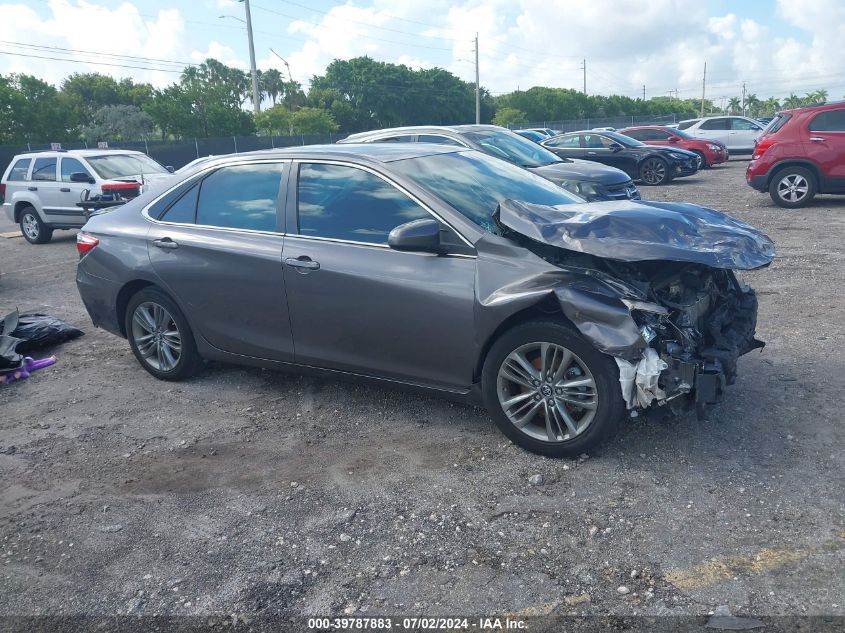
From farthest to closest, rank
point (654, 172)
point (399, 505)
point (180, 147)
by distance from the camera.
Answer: point (180, 147)
point (654, 172)
point (399, 505)

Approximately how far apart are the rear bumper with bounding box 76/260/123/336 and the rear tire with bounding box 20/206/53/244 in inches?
375

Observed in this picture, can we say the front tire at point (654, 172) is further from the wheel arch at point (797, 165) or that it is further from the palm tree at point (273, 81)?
the palm tree at point (273, 81)

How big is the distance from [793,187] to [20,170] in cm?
1454

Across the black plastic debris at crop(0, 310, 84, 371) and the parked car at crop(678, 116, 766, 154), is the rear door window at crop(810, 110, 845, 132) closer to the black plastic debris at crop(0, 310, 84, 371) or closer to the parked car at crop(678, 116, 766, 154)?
the black plastic debris at crop(0, 310, 84, 371)

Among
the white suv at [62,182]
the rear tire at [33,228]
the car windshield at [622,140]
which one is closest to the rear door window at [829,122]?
the car windshield at [622,140]

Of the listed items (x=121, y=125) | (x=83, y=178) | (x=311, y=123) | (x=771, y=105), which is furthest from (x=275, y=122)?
(x=771, y=105)

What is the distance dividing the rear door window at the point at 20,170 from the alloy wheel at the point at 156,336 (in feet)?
35.8

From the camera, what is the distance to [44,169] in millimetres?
14328

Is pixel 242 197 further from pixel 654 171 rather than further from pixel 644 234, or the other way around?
pixel 654 171

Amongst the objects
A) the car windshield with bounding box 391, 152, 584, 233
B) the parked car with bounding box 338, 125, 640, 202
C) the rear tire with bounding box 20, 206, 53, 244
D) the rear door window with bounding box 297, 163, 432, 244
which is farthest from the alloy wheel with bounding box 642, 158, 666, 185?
the rear door window with bounding box 297, 163, 432, 244

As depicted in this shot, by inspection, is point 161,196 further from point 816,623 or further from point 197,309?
point 816,623

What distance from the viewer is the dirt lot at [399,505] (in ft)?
9.96

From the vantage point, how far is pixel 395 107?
7550cm

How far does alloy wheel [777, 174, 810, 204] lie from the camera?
12.6 meters
